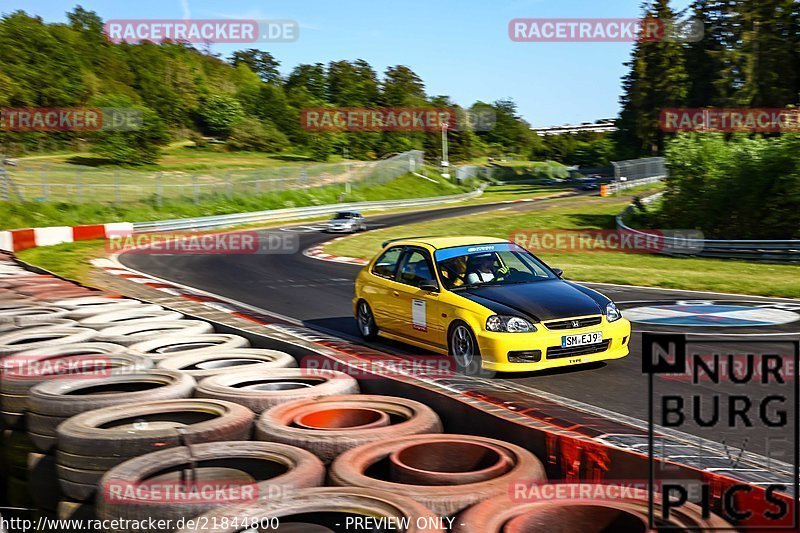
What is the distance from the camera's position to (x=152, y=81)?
108 meters

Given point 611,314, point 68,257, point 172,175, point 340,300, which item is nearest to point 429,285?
point 611,314

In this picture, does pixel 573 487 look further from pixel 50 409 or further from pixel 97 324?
pixel 97 324

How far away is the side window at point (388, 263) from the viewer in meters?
10.6

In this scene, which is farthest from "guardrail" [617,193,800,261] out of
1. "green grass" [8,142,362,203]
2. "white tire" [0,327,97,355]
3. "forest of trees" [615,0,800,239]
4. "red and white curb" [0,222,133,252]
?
"green grass" [8,142,362,203]

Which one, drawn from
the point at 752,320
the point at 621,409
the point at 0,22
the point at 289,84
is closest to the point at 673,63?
the point at 289,84

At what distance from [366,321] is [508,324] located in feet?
10.1

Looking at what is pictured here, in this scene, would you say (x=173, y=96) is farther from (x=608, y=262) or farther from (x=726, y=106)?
(x=608, y=262)

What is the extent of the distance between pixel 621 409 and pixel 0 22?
100211mm

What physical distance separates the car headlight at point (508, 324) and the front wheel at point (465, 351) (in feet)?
0.83

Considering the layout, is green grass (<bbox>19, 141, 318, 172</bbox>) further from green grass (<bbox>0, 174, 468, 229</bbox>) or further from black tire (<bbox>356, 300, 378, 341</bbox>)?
black tire (<bbox>356, 300, 378, 341</bbox>)

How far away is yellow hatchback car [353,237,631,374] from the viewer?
845 centimetres

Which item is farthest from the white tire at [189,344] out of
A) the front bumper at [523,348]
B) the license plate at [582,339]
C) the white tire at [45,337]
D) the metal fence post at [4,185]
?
the metal fence post at [4,185]

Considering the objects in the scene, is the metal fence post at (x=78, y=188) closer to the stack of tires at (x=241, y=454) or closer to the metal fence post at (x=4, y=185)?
the metal fence post at (x=4, y=185)

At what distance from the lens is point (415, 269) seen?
10.1 meters
